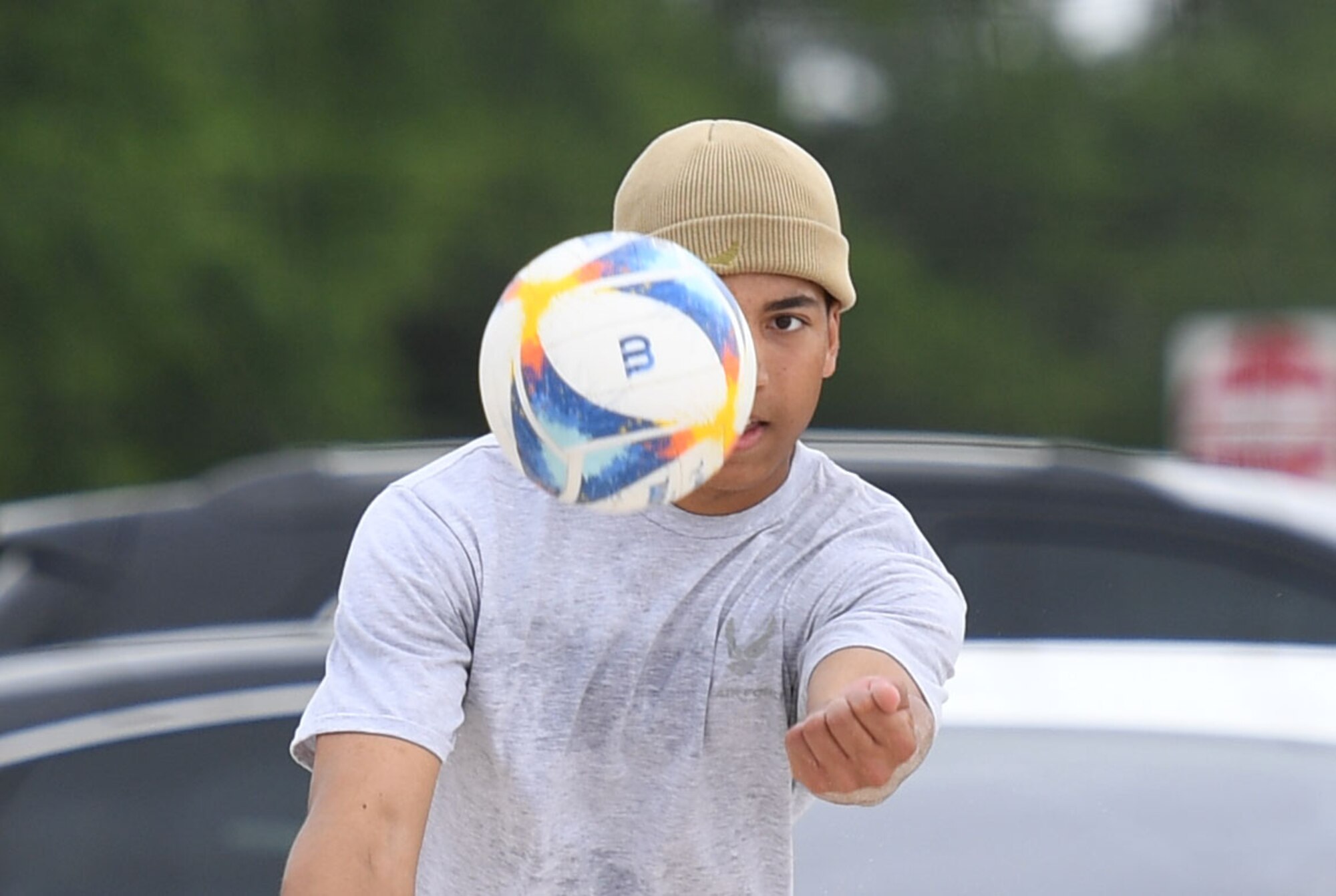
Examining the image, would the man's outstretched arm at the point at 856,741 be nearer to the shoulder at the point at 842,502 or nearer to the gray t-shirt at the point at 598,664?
the gray t-shirt at the point at 598,664

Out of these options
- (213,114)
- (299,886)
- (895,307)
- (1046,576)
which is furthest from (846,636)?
(895,307)

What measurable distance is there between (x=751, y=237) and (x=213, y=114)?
12735mm

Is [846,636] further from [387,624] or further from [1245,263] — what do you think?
[1245,263]

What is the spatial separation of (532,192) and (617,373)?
55.2ft

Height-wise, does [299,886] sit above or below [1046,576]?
above

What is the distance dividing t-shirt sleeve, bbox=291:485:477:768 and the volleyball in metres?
0.14

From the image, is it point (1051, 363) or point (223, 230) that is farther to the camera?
point (1051, 363)

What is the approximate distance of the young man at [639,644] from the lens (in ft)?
6.45

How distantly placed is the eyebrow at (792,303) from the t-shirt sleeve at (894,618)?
0.76 feet

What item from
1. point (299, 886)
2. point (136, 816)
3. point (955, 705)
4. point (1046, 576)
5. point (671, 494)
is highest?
point (671, 494)

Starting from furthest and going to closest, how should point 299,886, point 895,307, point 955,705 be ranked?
point 895,307, point 955,705, point 299,886

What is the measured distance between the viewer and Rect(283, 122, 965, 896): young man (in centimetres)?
197

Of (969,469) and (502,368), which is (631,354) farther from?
(969,469)

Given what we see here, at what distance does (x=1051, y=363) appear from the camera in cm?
2417
